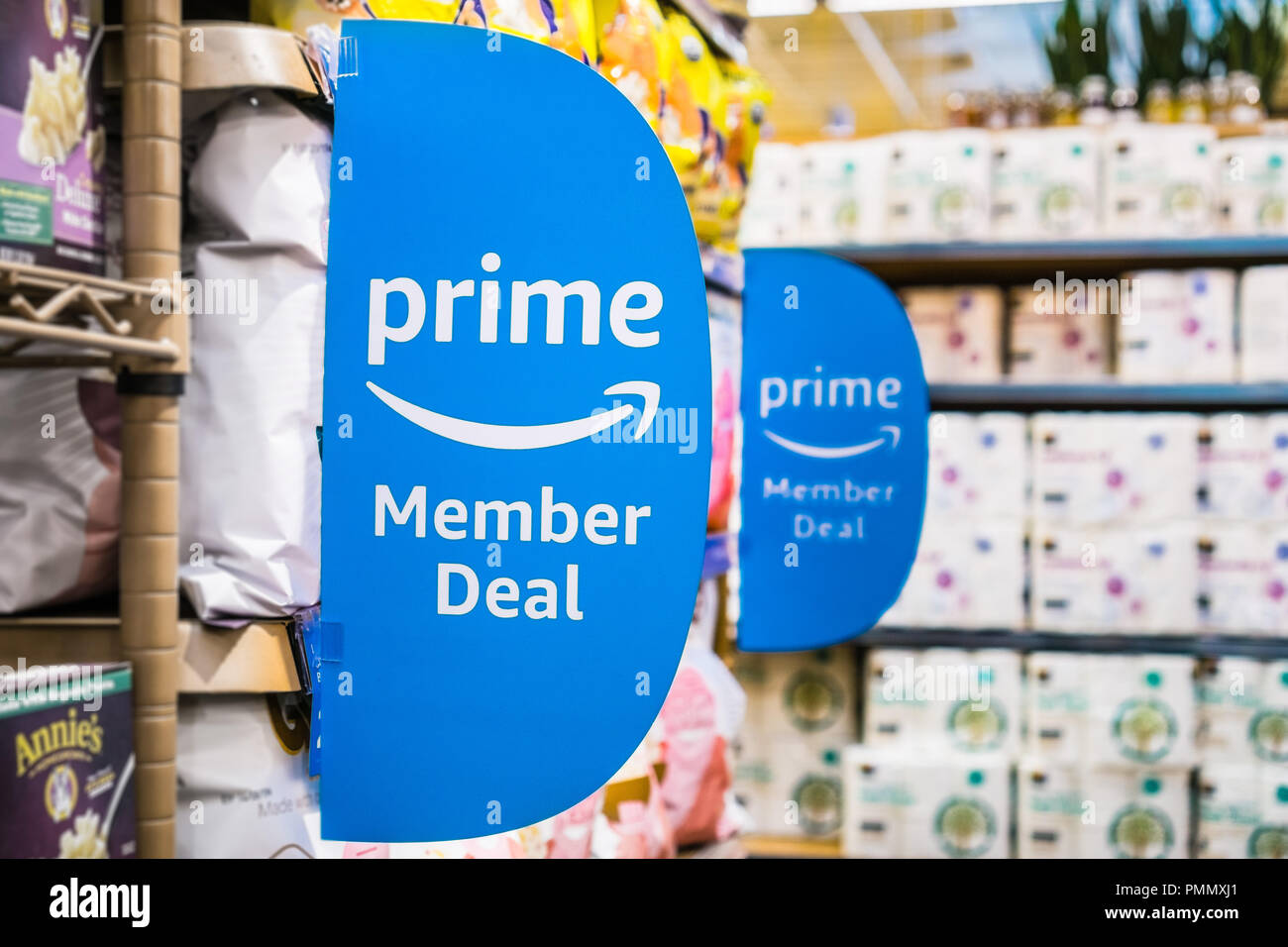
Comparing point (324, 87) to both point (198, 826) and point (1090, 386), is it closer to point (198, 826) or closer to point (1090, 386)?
point (198, 826)

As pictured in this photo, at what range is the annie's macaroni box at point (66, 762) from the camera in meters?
0.88

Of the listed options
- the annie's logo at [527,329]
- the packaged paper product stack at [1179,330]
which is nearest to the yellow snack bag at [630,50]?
the annie's logo at [527,329]

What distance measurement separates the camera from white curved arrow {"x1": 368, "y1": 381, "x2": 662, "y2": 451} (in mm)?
942

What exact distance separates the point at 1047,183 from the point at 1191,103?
1.57 feet

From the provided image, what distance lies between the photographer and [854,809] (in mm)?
3109

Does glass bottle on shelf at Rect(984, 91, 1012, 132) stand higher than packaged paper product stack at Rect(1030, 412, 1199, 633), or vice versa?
glass bottle on shelf at Rect(984, 91, 1012, 132)

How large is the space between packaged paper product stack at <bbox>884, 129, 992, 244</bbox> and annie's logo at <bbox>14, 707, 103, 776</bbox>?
2591 millimetres

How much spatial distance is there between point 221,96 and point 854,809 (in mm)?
2537

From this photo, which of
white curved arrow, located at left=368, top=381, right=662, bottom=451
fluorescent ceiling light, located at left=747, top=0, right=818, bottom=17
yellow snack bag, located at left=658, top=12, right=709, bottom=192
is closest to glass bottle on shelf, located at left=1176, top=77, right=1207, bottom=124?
yellow snack bag, located at left=658, top=12, right=709, bottom=192

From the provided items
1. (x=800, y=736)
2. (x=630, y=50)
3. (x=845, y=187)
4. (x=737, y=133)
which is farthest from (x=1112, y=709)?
(x=630, y=50)

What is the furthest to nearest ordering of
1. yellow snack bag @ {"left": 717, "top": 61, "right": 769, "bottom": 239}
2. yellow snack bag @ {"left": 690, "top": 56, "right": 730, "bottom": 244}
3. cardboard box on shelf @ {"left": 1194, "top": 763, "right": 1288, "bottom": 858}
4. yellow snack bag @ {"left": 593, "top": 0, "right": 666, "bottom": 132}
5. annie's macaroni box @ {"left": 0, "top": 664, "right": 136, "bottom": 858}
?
cardboard box on shelf @ {"left": 1194, "top": 763, "right": 1288, "bottom": 858}, yellow snack bag @ {"left": 717, "top": 61, "right": 769, "bottom": 239}, yellow snack bag @ {"left": 690, "top": 56, "right": 730, "bottom": 244}, yellow snack bag @ {"left": 593, "top": 0, "right": 666, "bottom": 132}, annie's macaroni box @ {"left": 0, "top": 664, "right": 136, "bottom": 858}

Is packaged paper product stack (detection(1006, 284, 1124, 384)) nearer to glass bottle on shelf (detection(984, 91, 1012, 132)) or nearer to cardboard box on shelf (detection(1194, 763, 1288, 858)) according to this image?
glass bottle on shelf (detection(984, 91, 1012, 132))
